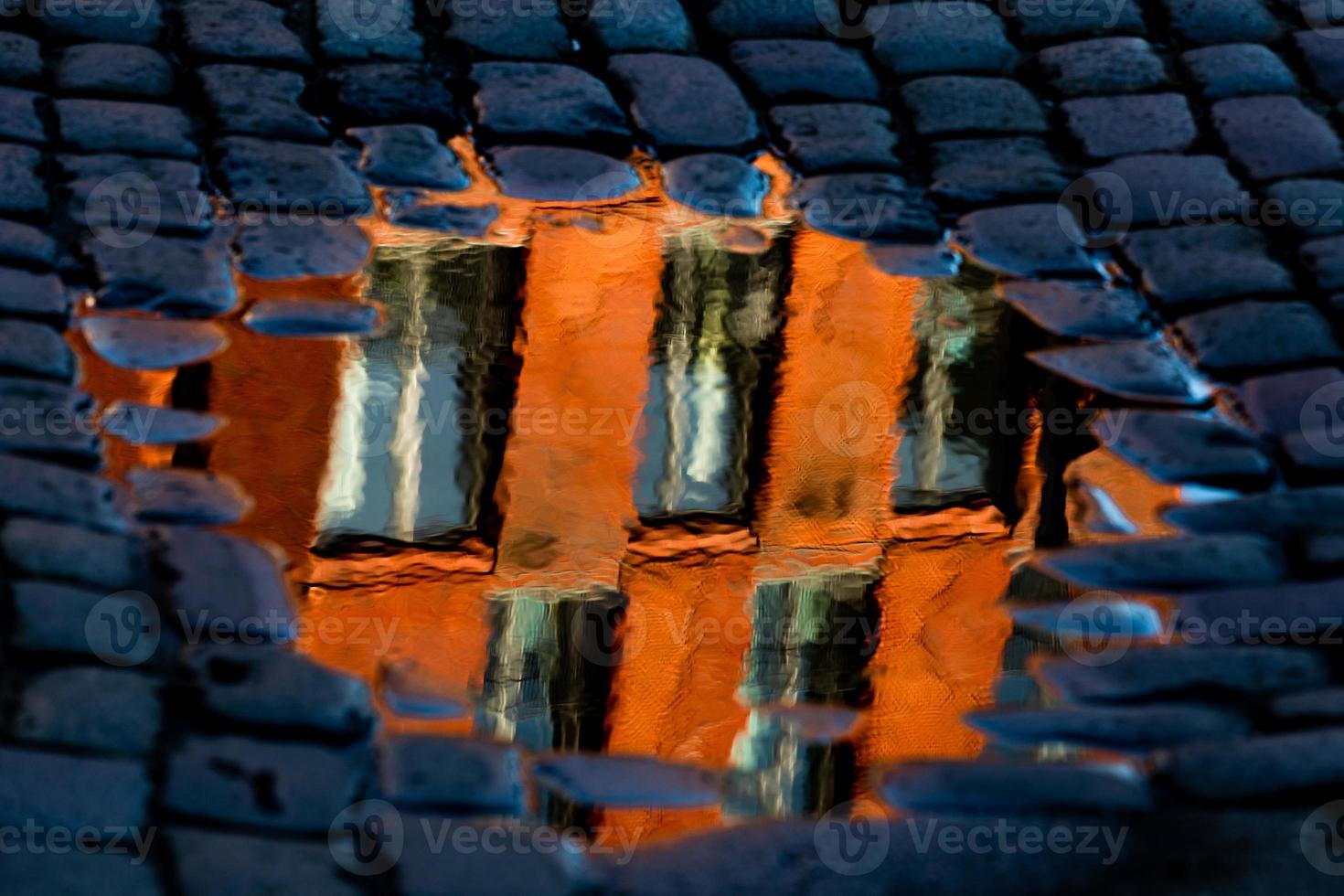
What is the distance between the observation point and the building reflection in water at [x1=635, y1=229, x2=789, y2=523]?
2.36 meters

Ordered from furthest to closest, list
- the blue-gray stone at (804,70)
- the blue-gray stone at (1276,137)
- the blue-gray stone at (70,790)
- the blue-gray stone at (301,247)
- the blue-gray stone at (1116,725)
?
the blue-gray stone at (804,70) < the blue-gray stone at (1276,137) < the blue-gray stone at (301,247) < the blue-gray stone at (1116,725) < the blue-gray stone at (70,790)

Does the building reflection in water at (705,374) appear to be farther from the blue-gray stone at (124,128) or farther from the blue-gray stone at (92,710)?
the blue-gray stone at (124,128)

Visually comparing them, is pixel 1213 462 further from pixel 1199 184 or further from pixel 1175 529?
pixel 1199 184

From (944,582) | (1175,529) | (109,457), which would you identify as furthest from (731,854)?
(109,457)

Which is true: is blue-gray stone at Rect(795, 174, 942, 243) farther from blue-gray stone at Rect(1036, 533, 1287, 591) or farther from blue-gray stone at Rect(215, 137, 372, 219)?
blue-gray stone at Rect(1036, 533, 1287, 591)

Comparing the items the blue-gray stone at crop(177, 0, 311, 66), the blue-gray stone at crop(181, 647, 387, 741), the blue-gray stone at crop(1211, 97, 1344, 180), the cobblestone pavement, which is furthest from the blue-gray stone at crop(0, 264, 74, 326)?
the blue-gray stone at crop(1211, 97, 1344, 180)

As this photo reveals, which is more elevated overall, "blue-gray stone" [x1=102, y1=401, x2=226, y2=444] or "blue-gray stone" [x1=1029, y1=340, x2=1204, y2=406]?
"blue-gray stone" [x1=1029, y1=340, x2=1204, y2=406]

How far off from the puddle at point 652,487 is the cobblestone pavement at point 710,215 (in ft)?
0.20

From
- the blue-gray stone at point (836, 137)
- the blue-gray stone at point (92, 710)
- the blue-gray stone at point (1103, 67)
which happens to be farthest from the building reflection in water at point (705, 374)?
the blue-gray stone at point (1103, 67)

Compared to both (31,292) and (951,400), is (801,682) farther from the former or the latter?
(31,292)

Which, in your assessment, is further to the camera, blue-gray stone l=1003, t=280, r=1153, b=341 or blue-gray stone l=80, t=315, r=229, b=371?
blue-gray stone l=1003, t=280, r=1153, b=341

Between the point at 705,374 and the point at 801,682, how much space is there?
78cm

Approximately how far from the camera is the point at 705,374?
2.59 meters

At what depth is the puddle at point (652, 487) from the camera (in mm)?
1870
